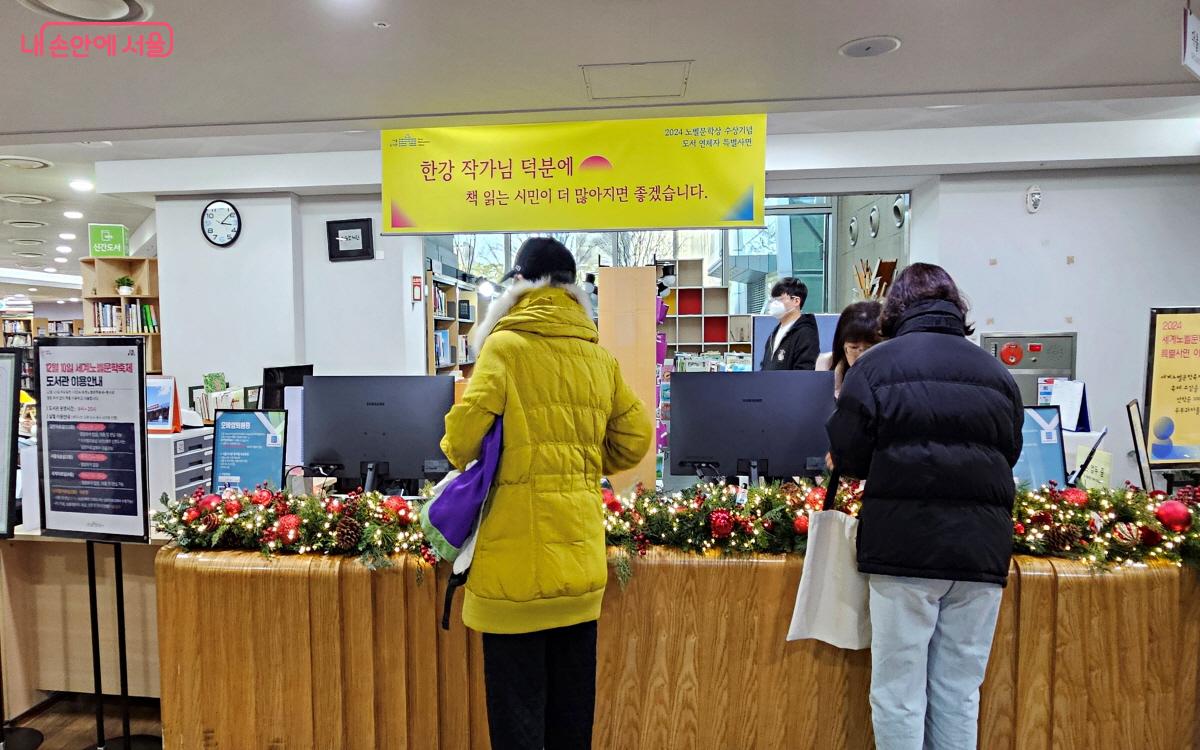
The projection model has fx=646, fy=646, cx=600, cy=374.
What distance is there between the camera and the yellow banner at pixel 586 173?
10.9 feet

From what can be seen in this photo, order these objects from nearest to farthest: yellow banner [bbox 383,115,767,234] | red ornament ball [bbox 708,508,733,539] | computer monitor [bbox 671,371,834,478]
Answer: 1. red ornament ball [bbox 708,508,733,539]
2. computer monitor [bbox 671,371,834,478]
3. yellow banner [bbox 383,115,767,234]

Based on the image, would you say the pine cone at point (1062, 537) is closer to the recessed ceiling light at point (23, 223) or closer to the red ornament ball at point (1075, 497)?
the red ornament ball at point (1075, 497)

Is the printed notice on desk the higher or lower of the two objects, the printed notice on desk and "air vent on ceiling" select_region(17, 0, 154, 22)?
the lower

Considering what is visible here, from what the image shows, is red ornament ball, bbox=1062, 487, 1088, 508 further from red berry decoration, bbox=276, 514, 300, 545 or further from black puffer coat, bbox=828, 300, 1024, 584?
red berry decoration, bbox=276, 514, 300, 545

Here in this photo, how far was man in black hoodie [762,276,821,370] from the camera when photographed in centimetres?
375

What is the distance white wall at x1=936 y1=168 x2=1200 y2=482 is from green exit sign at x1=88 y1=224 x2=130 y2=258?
297 inches

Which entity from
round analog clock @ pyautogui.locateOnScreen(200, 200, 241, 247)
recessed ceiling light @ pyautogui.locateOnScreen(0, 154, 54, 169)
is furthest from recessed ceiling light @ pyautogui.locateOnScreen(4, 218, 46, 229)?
round analog clock @ pyautogui.locateOnScreen(200, 200, 241, 247)

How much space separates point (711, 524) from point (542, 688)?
670 mm

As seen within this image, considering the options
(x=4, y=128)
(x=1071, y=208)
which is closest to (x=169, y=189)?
(x=4, y=128)

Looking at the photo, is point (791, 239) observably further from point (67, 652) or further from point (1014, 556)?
point (67, 652)

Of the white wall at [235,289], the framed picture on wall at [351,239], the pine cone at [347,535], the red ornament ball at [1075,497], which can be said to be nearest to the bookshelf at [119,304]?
the white wall at [235,289]

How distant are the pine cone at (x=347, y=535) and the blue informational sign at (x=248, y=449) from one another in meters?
0.69

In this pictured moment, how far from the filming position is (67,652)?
8.74ft

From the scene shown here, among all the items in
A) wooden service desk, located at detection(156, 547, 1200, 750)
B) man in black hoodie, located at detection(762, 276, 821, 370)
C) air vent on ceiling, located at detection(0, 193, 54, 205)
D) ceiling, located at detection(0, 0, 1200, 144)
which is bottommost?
wooden service desk, located at detection(156, 547, 1200, 750)
